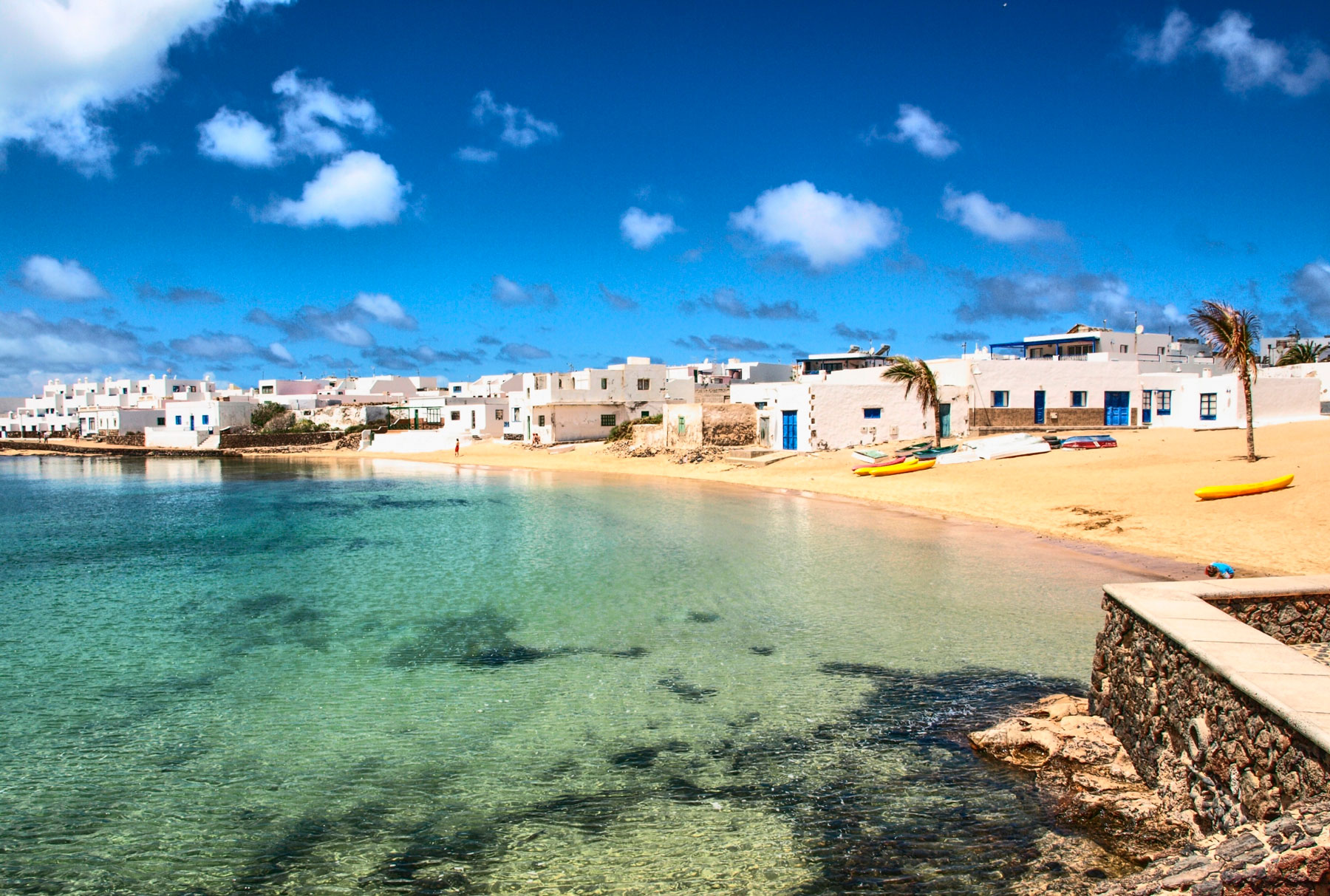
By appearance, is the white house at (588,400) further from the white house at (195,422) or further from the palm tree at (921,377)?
the white house at (195,422)

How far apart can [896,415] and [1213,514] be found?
75.7ft

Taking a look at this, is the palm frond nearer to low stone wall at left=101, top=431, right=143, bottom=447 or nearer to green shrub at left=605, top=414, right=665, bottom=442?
green shrub at left=605, top=414, right=665, bottom=442

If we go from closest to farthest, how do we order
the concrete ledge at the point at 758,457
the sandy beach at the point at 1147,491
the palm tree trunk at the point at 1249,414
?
the sandy beach at the point at 1147,491 < the palm tree trunk at the point at 1249,414 < the concrete ledge at the point at 758,457

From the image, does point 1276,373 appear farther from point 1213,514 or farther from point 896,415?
point 1213,514

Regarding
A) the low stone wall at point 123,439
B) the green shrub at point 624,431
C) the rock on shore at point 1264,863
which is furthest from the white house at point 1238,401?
the low stone wall at point 123,439

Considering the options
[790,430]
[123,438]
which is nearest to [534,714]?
[790,430]

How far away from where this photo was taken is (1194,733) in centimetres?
682

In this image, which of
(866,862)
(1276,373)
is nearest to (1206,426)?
(1276,373)

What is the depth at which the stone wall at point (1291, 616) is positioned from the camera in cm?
816

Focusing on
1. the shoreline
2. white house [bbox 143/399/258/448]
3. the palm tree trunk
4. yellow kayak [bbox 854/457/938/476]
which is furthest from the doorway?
white house [bbox 143/399/258/448]

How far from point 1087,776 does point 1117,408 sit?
139ft

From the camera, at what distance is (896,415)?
44.4 metres

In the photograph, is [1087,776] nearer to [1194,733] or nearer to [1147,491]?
[1194,733]

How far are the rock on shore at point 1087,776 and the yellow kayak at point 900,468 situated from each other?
2623 cm
